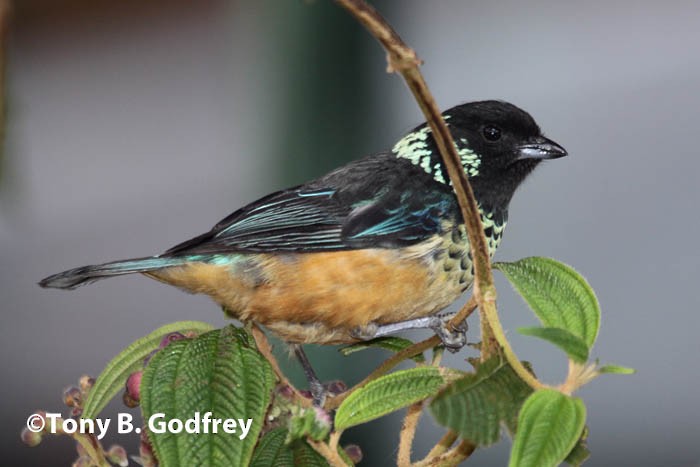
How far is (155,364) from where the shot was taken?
1.64m

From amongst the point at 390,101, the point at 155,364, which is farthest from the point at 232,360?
the point at 390,101

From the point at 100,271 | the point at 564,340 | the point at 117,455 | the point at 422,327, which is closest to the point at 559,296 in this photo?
the point at 564,340

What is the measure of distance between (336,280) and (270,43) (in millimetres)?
2013

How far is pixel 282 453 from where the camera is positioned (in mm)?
1750

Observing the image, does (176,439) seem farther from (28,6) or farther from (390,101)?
(28,6)

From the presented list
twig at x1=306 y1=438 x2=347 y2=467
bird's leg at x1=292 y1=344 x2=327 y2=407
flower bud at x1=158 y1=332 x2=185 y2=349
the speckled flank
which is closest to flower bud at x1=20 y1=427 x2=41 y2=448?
flower bud at x1=158 y1=332 x2=185 y2=349

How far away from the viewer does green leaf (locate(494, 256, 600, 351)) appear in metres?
1.59

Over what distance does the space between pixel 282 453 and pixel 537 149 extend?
4.40 feet

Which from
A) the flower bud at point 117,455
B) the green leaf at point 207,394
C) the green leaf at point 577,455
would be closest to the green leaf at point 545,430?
the green leaf at point 577,455

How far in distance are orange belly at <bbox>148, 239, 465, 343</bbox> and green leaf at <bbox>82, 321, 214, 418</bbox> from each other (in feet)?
2.27

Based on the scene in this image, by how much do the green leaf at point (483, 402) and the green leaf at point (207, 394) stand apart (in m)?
0.31

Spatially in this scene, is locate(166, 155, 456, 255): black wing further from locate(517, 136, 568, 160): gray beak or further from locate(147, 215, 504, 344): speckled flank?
locate(517, 136, 568, 160): gray beak

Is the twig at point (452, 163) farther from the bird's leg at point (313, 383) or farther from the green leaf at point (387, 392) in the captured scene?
the bird's leg at point (313, 383)

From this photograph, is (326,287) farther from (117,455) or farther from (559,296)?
(559,296)
